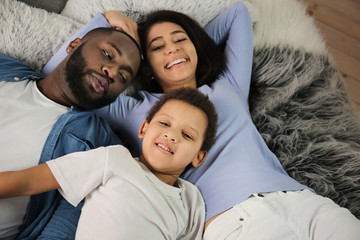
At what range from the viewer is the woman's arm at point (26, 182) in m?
0.83

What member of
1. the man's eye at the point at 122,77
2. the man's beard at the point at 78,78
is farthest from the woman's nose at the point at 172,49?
the man's beard at the point at 78,78

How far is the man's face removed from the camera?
41.6 inches

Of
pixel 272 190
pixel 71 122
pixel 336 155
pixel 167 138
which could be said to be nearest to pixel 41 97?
pixel 71 122

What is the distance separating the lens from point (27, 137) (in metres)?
1.01

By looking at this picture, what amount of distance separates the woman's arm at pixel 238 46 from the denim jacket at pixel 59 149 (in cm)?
62

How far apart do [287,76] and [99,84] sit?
867 millimetres

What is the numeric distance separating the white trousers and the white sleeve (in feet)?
1.41

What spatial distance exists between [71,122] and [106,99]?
15 centimetres

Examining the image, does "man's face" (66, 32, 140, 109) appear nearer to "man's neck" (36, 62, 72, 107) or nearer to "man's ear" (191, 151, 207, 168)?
"man's neck" (36, 62, 72, 107)

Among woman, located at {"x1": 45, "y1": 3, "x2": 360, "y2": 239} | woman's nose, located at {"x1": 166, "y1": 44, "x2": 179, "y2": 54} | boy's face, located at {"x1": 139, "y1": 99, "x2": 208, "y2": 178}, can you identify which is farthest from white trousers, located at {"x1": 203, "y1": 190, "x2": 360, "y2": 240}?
woman's nose, located at {"x1": 166, "y1": 44, "x2": 179, "y2": 54}

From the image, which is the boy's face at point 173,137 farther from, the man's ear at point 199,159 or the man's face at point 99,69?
the man's face at point 99,69

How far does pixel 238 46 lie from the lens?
142 centimetres

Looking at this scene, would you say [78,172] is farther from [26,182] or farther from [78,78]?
[78,78]

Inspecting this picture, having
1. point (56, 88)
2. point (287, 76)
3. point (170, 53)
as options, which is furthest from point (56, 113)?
point (287, 76)
